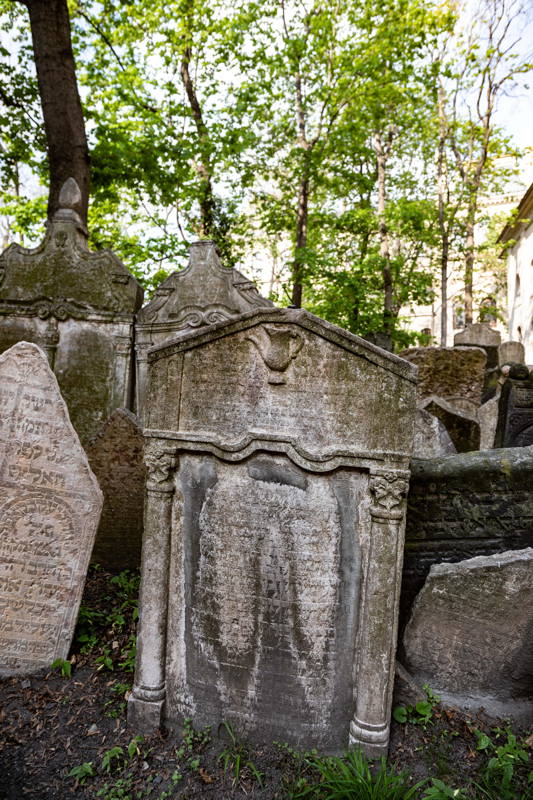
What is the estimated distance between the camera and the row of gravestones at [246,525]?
2656 millimetres

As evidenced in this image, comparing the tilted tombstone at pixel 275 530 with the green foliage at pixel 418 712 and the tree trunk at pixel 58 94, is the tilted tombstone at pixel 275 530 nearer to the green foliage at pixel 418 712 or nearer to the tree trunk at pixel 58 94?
the green foliage at pixel 418 712

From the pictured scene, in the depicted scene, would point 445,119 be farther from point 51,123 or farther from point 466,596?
point 466,596

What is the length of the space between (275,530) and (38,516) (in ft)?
5.49

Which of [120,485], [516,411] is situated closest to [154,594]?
[120,485]

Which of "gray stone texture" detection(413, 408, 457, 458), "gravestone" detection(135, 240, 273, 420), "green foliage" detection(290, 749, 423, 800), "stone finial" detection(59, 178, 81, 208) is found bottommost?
"green foliage" detection(290, 749, 423, 800)

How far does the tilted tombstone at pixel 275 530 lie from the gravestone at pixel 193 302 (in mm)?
3638

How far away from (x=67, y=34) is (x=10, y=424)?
26.1ft

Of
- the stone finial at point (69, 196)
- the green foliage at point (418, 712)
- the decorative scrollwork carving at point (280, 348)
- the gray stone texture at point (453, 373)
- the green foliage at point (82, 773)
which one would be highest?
the stone finial at point (69, 196)

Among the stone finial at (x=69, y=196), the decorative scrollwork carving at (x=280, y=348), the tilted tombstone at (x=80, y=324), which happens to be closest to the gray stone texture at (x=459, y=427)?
the decorative scrollwork carving at (x=280, y=348)

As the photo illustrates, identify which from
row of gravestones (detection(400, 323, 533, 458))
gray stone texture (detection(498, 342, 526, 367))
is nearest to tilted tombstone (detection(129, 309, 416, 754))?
row of gravestones (detection(400, 323, 533, 458))

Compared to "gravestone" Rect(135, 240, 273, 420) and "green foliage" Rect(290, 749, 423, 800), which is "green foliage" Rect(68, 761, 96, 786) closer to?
"green foliage" Rect(290, 749, 423, 800)

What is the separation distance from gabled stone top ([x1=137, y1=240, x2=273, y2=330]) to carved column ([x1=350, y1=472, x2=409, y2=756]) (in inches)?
168

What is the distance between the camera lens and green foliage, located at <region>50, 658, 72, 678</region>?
326 cm

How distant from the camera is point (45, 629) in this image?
3344mm
